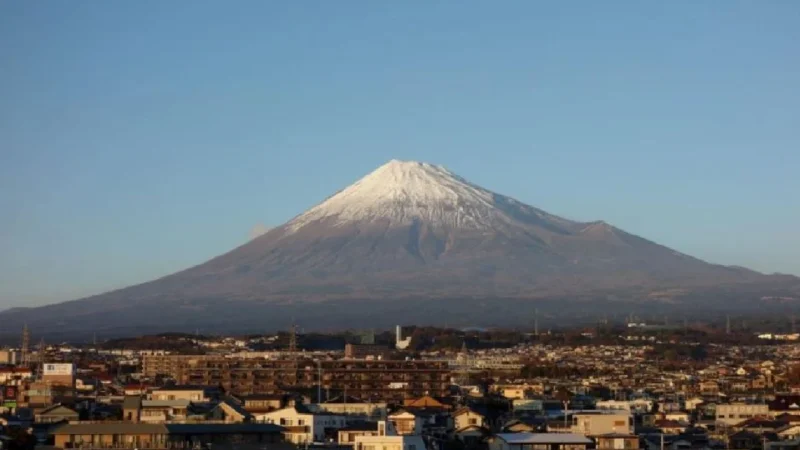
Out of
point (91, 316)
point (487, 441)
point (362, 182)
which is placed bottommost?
point (487, 441)

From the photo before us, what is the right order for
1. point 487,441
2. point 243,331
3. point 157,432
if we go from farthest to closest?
point 243,331 → point 487,441 → point 157,432

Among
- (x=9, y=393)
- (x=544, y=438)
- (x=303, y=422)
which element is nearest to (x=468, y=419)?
(x=303, y=422)

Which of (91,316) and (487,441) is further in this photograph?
(91,316)

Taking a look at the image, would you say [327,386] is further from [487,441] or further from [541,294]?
[541,294]

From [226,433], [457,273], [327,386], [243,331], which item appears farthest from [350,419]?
[457,273]

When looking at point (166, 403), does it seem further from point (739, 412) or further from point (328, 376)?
point (328, 376)

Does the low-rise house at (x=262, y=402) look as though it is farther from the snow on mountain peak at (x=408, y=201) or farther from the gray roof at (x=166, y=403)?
the snow on mountain peak at (x=408, y=201)

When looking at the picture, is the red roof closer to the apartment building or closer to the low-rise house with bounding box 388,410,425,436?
the apartment building
